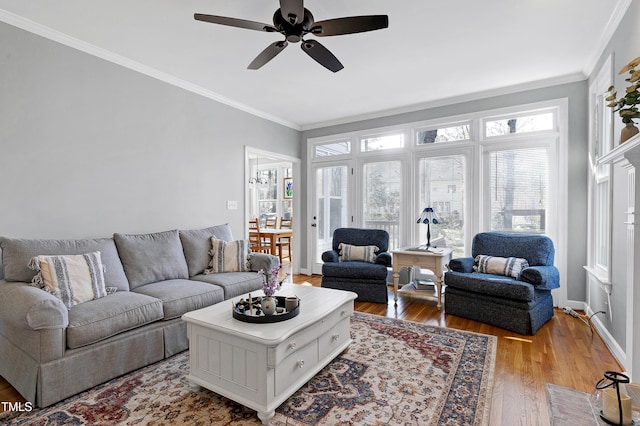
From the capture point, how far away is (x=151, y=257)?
3127mm

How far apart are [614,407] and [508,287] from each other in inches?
87.7

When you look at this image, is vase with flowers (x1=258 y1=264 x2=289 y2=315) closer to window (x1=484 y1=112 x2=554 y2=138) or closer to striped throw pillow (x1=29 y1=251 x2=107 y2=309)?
striped throw pillow (x1=29 y1=251 x2=107 y2=309)

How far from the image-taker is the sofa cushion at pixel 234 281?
3158 mm

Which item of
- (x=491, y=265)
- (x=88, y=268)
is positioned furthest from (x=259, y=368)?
(x=491, y=265)

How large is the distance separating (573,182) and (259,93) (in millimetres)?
3885

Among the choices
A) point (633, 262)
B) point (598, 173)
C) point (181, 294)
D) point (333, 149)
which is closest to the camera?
point (633, 262)

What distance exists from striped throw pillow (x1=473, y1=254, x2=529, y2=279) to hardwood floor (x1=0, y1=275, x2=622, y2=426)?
579mm

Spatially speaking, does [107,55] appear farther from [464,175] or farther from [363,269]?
[464,175]

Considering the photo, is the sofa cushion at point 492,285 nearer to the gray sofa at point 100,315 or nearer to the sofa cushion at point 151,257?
the gray sofa at point 100,315

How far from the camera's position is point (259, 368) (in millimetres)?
1805

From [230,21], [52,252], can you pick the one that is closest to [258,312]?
[52,252]

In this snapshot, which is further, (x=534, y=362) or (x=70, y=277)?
(x=534, y=362)

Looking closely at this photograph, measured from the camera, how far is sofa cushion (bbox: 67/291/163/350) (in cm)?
206

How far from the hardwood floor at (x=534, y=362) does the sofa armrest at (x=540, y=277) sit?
16.9 inches
